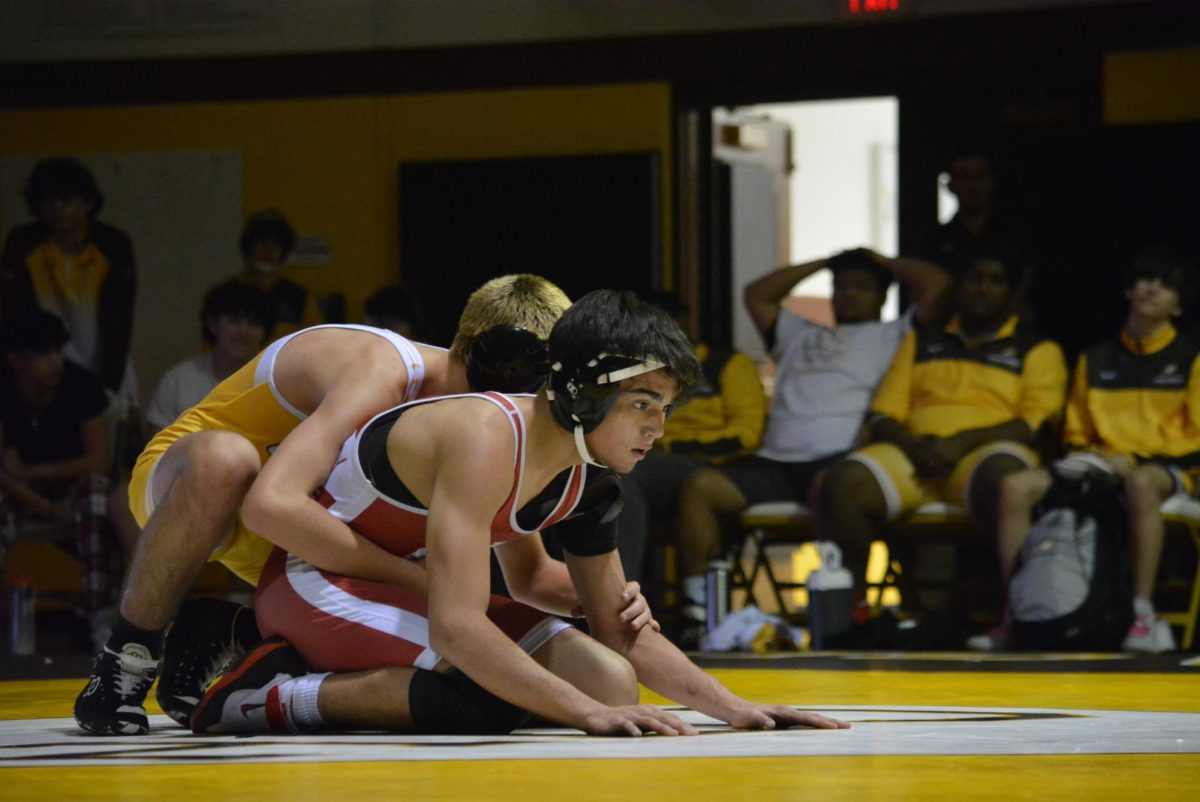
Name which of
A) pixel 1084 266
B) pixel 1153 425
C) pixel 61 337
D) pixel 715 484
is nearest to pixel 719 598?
pixel 715 484

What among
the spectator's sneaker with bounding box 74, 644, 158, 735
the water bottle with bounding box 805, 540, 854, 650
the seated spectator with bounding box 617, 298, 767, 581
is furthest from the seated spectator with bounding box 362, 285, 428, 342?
the spectator's sneaker with bounding box 74, 644, 158, 735

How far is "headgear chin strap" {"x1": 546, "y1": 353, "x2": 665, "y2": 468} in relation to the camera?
2.34 metres

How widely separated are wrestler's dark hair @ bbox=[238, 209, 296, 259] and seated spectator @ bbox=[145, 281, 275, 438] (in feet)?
2.41

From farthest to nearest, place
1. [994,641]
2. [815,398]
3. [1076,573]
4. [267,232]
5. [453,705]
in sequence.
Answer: [267,232], [815,398], [994,641], [1076,573], [453,705]

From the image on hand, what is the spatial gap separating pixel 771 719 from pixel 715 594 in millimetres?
3145

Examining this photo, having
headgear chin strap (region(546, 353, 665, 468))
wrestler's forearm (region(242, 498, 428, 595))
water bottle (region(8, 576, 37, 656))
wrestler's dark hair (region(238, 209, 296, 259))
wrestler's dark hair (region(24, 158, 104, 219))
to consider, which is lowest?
water bottle (region(8, 576, 37, 656))

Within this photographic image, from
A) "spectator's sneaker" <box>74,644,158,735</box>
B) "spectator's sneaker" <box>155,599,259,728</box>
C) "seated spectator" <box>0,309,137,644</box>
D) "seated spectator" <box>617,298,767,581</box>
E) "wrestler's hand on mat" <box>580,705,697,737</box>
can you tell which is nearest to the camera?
"wrestler's hand on mat" <box>580,705,697,737</box>

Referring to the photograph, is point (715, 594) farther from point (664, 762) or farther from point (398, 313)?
point (664, 762)

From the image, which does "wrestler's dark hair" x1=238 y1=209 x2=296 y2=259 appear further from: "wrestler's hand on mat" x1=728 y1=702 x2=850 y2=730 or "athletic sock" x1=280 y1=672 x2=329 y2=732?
"wrestler's hand on mat" x1=728 y1=702 x2=850 y2=730

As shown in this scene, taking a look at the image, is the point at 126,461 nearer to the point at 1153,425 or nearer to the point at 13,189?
the point at 13,189

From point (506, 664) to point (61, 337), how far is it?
14.9ft

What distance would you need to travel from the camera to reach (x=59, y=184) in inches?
278

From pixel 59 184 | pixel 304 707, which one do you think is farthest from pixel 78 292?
pixel 304 707

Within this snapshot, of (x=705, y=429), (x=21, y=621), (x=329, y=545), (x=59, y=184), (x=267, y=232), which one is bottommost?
(x=21, y=621)
